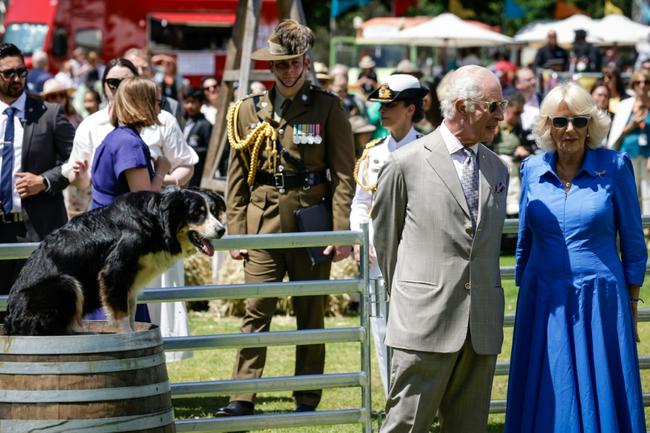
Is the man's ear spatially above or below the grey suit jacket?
above

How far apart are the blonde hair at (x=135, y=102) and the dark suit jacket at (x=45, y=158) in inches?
32.5

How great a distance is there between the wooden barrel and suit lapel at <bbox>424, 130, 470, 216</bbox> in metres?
1.49

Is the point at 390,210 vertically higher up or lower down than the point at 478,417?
higher up

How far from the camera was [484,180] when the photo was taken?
5.28m

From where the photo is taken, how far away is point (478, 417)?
5430 mm

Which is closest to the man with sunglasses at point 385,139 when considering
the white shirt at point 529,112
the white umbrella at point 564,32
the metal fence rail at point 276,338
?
the metal fence rail at point 276,338

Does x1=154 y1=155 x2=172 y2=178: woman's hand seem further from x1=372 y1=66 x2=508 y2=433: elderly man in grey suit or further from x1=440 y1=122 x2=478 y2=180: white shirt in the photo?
x1=440 y1=122 x2=478 y2=180: white shirt

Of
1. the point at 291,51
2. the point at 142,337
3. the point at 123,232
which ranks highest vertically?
the point at 291,51

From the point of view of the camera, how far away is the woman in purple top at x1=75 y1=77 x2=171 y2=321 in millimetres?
6676

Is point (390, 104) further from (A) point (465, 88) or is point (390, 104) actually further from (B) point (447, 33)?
(B) point (447, 33)

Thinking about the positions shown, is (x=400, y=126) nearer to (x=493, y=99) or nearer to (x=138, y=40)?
(x=493, y=99)

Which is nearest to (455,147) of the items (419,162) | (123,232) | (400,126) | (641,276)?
(419,162)

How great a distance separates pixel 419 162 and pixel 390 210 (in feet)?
0.80

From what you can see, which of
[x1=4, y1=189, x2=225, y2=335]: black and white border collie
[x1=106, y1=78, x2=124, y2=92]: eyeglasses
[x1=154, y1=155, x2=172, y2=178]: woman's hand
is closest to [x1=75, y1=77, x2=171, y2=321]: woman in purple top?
[x1=154, y1=155, x2=172, y2=178]: woman's hand
